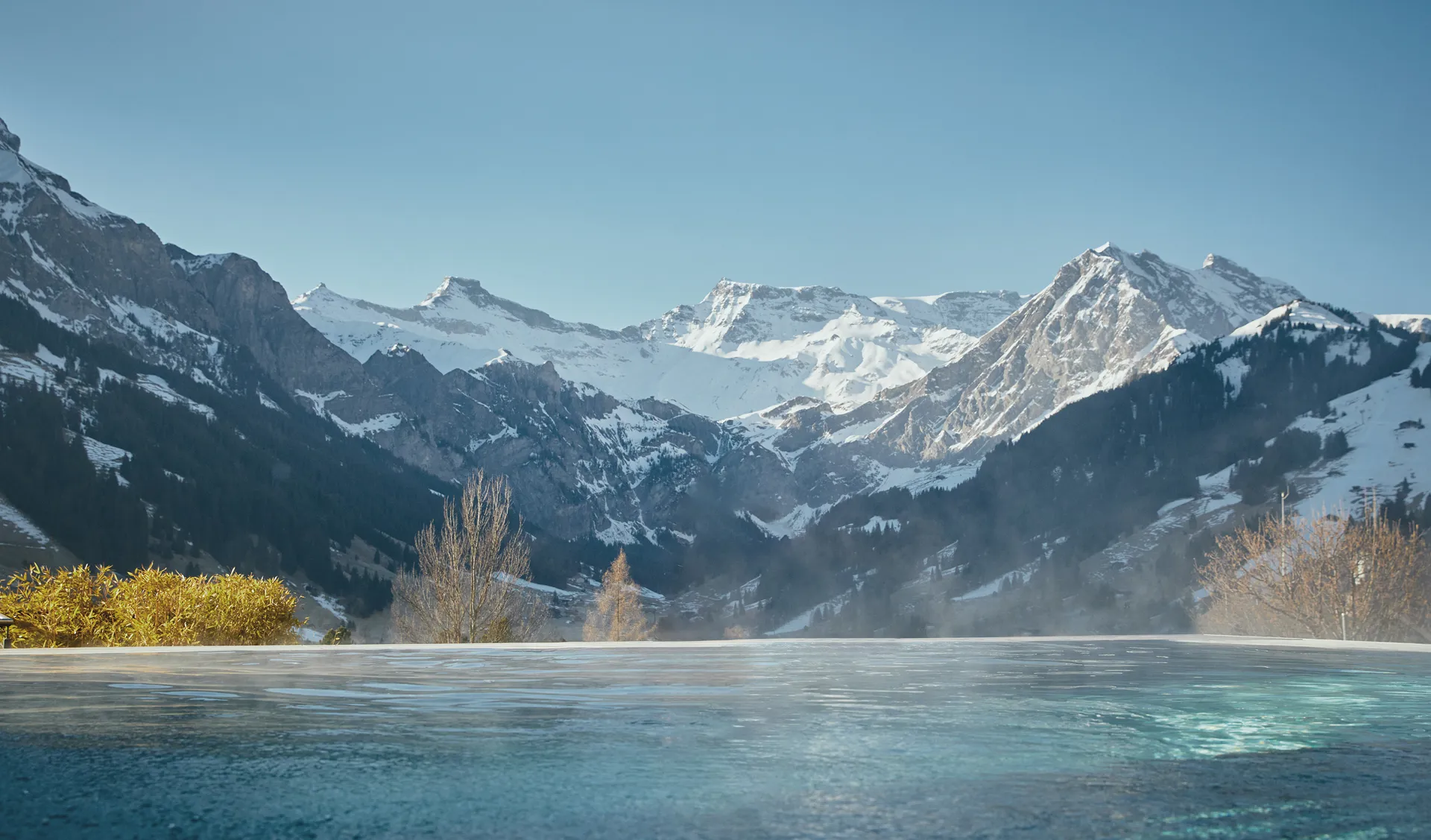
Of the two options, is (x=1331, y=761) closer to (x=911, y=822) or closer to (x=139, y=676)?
(x=911, y=822)

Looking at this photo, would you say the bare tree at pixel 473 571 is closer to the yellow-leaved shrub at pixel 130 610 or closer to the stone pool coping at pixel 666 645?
the stone pool coping at pixel 666 645

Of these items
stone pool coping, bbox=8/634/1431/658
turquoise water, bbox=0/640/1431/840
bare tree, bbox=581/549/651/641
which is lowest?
bare tree, bbox=581/549/651/641

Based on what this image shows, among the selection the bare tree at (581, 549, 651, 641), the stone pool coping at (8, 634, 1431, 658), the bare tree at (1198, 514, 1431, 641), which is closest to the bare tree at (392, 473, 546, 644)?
the stone pool coping at (8, 634, 1431, 658)

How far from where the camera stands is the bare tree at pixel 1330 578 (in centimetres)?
5325

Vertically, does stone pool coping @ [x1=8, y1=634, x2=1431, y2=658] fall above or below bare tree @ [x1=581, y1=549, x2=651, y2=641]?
above

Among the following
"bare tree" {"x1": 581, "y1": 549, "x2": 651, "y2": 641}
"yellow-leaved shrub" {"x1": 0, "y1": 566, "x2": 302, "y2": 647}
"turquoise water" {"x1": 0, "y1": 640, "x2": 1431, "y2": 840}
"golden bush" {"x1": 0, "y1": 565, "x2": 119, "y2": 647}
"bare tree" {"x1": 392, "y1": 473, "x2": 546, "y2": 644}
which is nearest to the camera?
"turquoise water" {"x1": 0, "y1": 640, "x2": 1431, "y2": 840}

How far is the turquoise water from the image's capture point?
830 centimetres

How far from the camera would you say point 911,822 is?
8.16 metres

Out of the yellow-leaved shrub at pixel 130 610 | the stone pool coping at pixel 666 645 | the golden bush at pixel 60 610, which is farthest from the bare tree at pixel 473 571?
the golden bush at pixel 60 610

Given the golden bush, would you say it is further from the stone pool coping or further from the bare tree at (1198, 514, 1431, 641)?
the bare tree at (1198, 514, 1431, 641)

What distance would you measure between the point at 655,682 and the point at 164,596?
18764 mm

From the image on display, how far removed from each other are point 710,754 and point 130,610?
26.4 meters

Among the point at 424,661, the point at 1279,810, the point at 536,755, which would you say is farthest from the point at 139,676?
the point at 1279,810

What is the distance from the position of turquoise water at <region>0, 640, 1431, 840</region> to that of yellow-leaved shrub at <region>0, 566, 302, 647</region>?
934 cm
